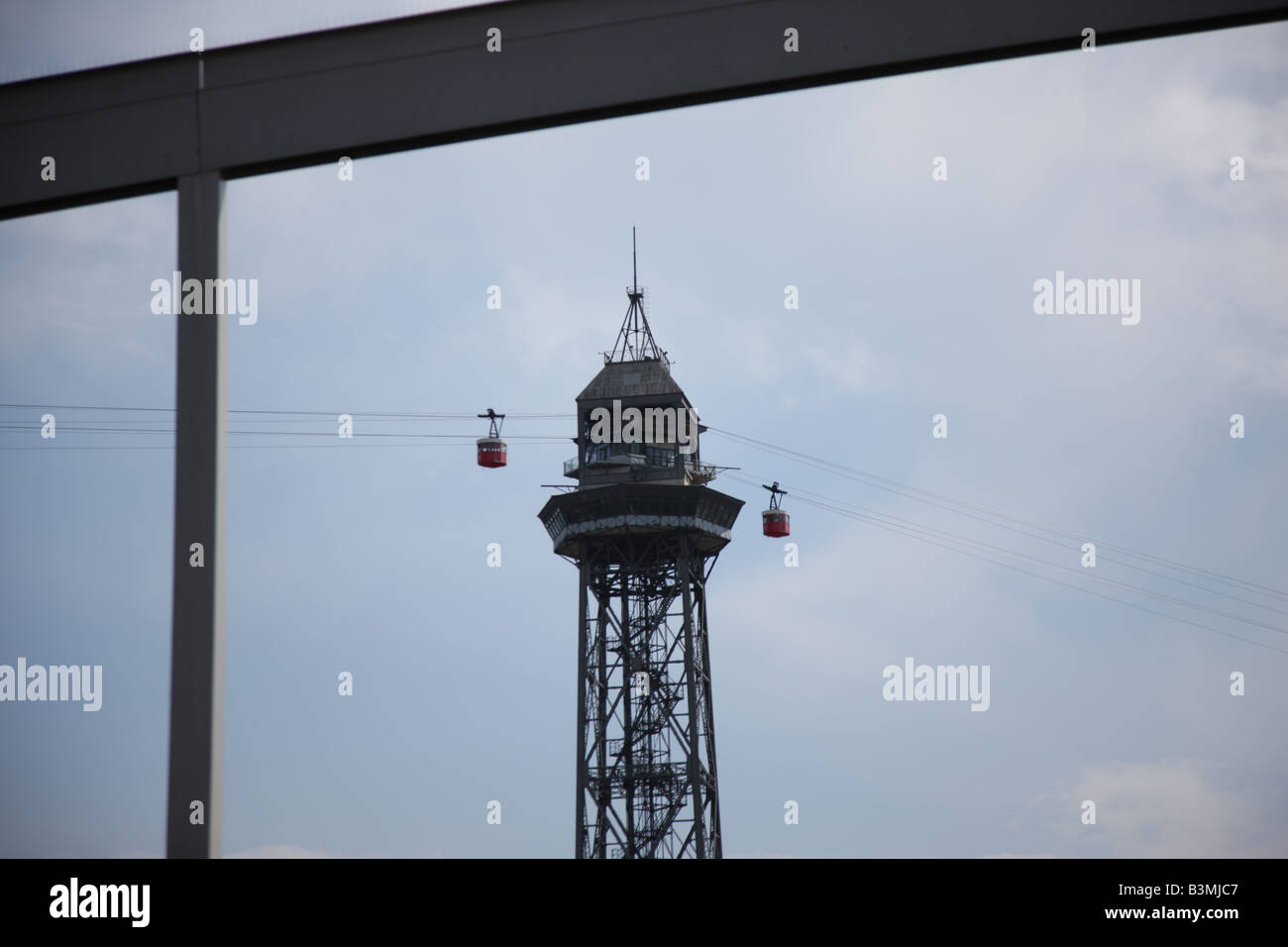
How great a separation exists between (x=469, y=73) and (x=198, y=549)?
172 inches

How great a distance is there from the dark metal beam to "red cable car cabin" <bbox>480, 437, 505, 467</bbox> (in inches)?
1752

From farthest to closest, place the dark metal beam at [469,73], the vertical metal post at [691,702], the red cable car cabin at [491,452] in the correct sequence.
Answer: the vertical metal post at [691,702]
the red cable car cabin at [491,452]
the dark metal beam at [469,73]

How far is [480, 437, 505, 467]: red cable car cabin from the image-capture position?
186 ft

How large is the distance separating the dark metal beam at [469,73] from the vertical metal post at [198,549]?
0.67m

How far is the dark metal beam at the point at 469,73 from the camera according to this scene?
1084 centimetres

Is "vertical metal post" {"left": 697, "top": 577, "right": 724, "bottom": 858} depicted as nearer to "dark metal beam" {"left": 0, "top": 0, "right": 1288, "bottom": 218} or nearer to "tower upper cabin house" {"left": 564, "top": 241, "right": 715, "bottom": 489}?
"tower upper cabin house" {"left": 564, "top": 241, "right": 715, "bottom": 489}

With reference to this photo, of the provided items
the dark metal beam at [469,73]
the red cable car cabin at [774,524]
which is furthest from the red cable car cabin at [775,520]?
the dark metal beam at [469,73]

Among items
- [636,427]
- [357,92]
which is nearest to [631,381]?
[636,427]

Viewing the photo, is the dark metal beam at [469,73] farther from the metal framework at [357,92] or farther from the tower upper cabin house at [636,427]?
the tower upper cabin house at [636,427]

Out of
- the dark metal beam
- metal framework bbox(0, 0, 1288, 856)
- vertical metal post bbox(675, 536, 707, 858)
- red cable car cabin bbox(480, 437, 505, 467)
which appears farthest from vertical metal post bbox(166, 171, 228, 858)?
vertical metal post bbox(675, 536, 707, 858)

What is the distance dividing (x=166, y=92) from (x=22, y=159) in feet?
4.51

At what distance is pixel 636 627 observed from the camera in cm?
6919
